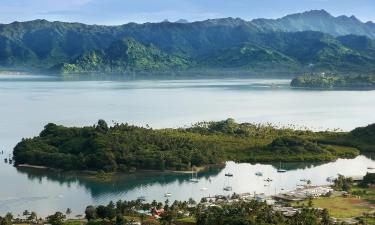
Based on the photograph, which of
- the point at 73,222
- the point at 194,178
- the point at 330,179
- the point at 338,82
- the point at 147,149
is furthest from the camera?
the point at 338,82

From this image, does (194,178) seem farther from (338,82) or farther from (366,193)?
(338,82)

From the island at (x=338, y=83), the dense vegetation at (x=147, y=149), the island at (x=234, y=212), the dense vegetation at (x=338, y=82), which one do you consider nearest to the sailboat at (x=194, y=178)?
the dense vegetation at (x=147, y=149)

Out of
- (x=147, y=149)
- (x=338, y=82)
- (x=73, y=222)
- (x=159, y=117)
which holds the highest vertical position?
(x=338, y=82)

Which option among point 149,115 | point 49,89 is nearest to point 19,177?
point 149,115

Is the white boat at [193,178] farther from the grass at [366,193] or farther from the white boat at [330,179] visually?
the grass at [366,193]

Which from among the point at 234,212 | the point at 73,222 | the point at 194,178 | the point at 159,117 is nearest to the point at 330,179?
the point at 194,178

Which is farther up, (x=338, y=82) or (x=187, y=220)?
(x=338, y=82)

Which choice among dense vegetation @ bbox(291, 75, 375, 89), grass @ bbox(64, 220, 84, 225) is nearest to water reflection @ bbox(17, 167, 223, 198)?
grass @ bbox(64, 220, 84, 225)
